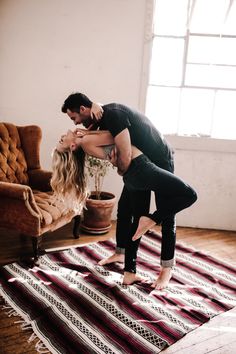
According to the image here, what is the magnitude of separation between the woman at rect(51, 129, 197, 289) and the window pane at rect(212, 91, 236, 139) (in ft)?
5.91

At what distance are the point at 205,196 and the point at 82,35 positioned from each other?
2042 mm

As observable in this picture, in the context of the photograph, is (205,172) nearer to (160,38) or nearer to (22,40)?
(160,38)

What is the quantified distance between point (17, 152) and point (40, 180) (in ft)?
1.07

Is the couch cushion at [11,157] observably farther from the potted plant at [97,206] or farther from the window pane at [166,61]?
the window pane at [166,61]

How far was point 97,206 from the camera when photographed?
10.8ft

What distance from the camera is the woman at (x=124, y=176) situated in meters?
2.07

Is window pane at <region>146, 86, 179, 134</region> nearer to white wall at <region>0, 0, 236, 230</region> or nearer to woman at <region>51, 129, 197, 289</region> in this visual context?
white wall at <region>0, 0, 236, 230</region>

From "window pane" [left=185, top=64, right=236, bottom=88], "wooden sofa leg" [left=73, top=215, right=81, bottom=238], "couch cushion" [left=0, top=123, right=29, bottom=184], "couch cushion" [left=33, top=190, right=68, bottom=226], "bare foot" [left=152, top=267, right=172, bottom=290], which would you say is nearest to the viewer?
"bare foot" [left=152, top=267, right=172, bottom=290]

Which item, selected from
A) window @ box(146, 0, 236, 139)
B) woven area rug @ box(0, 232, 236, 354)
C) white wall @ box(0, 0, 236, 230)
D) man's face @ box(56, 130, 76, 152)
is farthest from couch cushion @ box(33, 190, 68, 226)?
window @ box(146, 0, 236, 139)

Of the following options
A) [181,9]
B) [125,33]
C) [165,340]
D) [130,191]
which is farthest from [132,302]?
[181,9]

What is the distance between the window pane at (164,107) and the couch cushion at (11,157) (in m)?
1.37

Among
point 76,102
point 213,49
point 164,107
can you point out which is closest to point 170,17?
point 213,49

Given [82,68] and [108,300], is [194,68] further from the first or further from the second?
[108,300]

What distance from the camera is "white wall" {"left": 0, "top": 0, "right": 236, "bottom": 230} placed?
3442 millimetres
